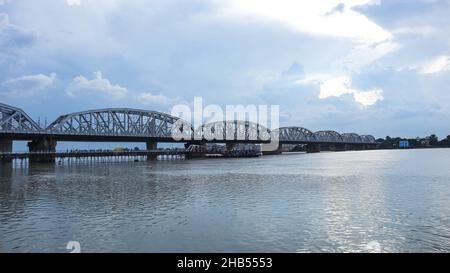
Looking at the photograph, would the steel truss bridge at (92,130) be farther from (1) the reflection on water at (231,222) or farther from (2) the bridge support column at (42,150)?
(1) the reflection on water at (231,222)

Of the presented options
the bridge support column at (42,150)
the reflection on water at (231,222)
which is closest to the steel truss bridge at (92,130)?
the bridge support column at (42,150)

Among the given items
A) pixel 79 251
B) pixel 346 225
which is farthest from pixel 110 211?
pixel 346 225

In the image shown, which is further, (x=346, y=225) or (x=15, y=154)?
(x=15, y=154)

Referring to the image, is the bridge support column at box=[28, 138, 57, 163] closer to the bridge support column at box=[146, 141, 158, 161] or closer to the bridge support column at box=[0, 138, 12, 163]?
the bridge support column at box=[0, 138, 12, 163]

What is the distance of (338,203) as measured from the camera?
2758 centimetres

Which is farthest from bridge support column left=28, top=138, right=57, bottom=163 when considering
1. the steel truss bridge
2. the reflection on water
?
the reflection on water

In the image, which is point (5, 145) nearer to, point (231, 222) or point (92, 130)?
point (92, 130)

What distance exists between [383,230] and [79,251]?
13.7 metres

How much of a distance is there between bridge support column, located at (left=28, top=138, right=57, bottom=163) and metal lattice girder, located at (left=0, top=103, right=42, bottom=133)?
4.93 meters

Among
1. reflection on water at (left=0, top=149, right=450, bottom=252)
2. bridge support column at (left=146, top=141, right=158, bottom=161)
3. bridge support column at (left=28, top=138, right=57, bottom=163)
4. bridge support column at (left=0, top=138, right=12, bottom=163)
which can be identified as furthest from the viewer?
bridge support column at (left=146, top=141, right=158, bottom=161)

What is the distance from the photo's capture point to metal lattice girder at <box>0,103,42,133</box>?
124m

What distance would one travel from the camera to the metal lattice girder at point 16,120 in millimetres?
124000

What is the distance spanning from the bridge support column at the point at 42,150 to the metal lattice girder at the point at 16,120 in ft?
16.2
